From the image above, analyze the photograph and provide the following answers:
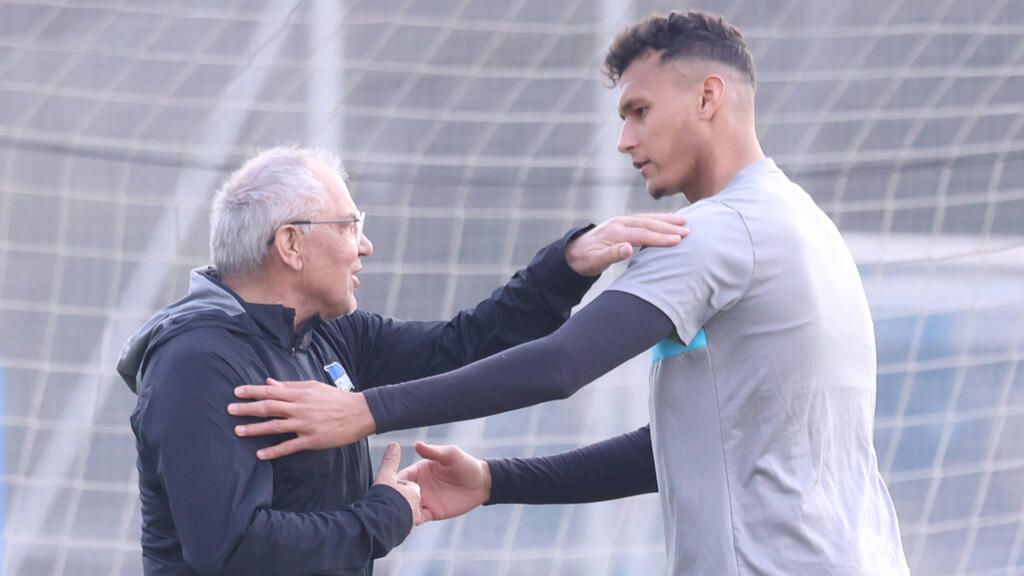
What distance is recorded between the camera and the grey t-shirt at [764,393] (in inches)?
70.9

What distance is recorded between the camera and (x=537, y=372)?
1775 mm

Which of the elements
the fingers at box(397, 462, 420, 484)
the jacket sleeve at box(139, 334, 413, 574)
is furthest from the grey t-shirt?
the fingers at box(397, 462, 420, 484)

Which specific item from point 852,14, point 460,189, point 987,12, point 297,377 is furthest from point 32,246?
point 987,12

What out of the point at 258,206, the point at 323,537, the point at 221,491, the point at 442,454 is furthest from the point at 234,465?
the point at 442,454

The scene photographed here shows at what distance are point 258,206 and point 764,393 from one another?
3.00 ft

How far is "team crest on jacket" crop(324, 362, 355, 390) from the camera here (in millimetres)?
2141

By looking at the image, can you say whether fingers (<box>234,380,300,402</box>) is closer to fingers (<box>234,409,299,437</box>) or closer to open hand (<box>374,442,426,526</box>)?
fingers (<box>234,409,299,437</box>)

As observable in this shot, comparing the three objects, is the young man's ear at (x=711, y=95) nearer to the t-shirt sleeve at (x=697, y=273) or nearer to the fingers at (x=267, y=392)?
the t-shirt sleeve at (x=697, y=273)

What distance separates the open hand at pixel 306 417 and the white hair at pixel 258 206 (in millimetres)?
303

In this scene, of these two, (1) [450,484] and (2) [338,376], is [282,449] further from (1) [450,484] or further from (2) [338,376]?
(1) [450,484]

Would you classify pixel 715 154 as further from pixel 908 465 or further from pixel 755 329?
pixel 908 465

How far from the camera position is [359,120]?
410 cm

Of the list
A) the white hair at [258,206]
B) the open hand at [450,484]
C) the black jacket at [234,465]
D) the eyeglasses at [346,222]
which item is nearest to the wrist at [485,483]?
the open hand at [450,484]

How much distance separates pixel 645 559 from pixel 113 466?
6.13 feet
